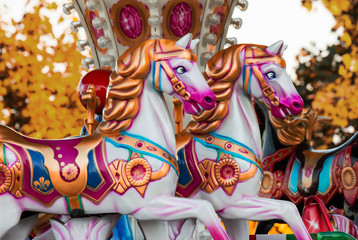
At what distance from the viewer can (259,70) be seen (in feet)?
11.3

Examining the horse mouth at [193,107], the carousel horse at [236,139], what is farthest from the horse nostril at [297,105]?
the horse mouth at [193,107]

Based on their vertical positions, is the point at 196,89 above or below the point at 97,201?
above

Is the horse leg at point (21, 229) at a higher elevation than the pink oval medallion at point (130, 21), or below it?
below

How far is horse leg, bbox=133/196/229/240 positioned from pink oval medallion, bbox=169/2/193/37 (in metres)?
1.82

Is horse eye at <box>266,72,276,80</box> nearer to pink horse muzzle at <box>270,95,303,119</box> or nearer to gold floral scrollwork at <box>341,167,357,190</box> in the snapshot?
pink horse muzzle at <box>270,95,303,119</box>

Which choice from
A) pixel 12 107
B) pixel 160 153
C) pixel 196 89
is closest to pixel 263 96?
pixel 196 89

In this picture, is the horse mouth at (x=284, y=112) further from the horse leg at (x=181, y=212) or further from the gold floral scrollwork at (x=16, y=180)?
the gold floral scrollwork at (x=16, y=180)

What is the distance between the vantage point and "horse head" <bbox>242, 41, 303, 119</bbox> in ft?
10.9

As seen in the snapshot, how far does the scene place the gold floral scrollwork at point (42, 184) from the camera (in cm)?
298

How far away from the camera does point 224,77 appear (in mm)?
3525

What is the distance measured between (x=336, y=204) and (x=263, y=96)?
1.81m

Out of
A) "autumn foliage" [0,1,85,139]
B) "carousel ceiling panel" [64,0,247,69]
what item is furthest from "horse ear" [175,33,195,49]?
"autumn foliage" [0,1,85,139]

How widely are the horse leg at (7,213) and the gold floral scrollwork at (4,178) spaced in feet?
0.13

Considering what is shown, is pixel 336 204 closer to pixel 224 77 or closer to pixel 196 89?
pixel 224 77
